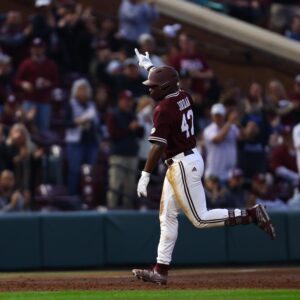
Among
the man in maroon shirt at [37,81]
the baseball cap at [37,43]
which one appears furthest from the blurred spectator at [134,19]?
the baseball cap at [37,43]

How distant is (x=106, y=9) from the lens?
73.6 ft

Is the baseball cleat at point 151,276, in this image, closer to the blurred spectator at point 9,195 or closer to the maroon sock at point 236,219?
the maroon sock at point 236,219

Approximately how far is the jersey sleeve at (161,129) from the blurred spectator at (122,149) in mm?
5175

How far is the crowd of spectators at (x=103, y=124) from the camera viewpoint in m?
16.3

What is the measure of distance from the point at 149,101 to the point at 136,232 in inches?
95.2

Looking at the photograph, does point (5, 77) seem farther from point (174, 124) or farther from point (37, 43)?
point (174, 124)

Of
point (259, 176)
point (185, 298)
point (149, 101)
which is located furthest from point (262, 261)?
point (185, 298)

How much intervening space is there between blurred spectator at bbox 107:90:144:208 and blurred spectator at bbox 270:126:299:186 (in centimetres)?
229

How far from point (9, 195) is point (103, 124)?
3054mm

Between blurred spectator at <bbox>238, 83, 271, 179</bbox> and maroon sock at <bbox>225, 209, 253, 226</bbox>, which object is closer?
maroon sock at <bbox>225, 209, 253, 226</bbox>

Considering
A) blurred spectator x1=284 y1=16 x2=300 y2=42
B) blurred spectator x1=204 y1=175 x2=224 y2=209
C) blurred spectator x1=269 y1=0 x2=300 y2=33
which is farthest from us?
blurred spectator x1=269 y1=0 x2=300 y2=33

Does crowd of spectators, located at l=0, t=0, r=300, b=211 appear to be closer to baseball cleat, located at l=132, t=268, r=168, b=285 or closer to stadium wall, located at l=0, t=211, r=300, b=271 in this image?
stadium wall, located at l=0, t=211, r=300, b=271

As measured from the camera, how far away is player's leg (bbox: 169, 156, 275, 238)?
36.6ft

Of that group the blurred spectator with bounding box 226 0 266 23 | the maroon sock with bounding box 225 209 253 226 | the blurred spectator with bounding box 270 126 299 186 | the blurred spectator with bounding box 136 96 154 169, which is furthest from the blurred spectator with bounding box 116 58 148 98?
the maroon sock with bounding box 225 209 253 226
